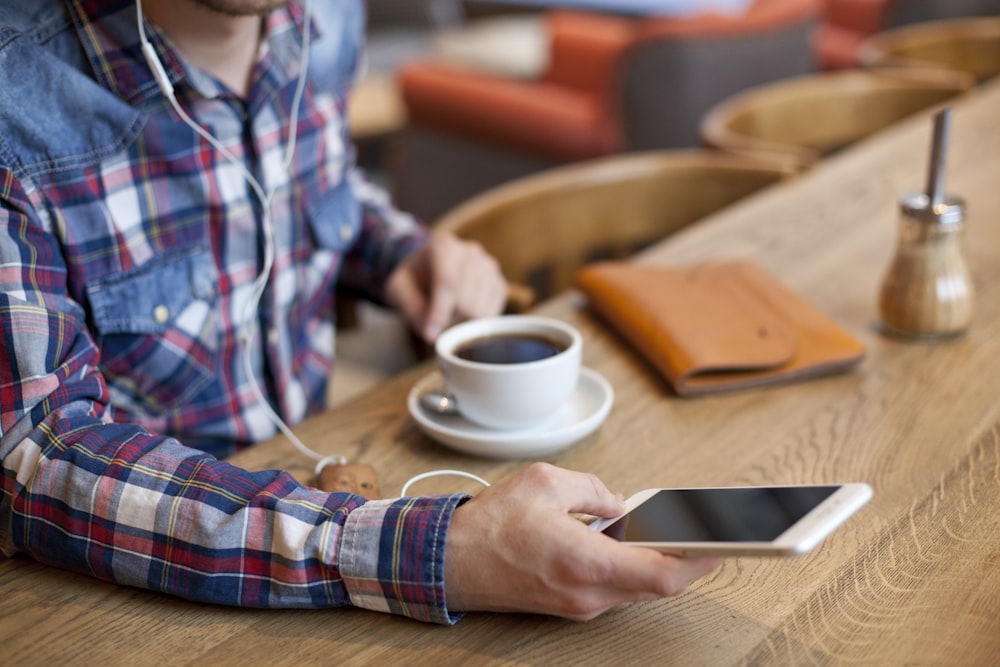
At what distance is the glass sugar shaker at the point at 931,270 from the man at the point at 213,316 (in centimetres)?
44

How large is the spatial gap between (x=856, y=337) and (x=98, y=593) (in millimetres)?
796

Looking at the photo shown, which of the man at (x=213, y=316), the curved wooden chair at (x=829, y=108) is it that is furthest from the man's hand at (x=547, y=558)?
the curved wooden chair at (x=829, y=108)

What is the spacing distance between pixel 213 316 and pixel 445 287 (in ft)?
0.83

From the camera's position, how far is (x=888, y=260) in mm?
1394

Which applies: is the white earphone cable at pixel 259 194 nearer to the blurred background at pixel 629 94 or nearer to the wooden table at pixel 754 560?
the wooden table at pixel 754 560

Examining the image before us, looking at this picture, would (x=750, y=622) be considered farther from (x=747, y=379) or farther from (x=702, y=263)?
(x=702, y=263)

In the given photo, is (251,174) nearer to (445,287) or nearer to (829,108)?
(445,287)

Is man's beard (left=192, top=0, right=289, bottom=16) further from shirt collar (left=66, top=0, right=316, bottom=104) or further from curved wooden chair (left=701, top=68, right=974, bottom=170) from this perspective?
curved wooden chair (left=701, top=68, right=974, bottom=170)

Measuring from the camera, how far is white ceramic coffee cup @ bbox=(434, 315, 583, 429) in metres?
A: 0.94

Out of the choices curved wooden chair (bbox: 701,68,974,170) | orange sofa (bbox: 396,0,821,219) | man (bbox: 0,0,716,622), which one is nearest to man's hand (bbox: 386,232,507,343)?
man (bbox: 0,0,716,622)

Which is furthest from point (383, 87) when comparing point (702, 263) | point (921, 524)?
point (921, 524)

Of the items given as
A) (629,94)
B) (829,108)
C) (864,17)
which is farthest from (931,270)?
(864,17)

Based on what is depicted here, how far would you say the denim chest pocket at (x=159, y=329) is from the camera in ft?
3.45

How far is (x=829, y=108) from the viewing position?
224 centimetres
